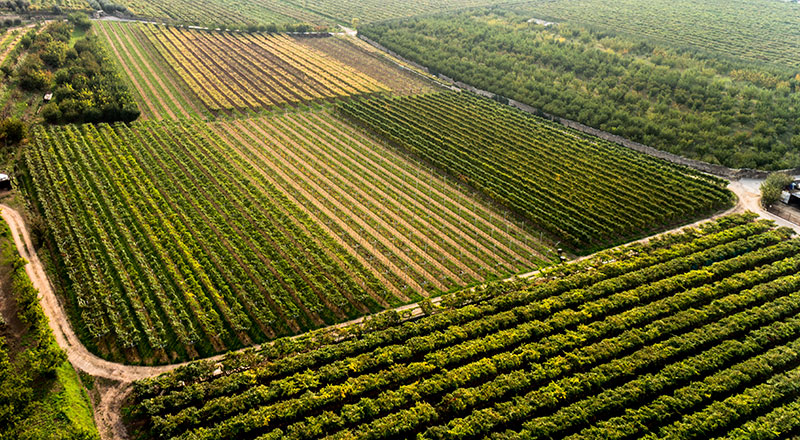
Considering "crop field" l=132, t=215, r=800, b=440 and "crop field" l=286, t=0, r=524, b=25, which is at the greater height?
"crop field" l=286, t=0, r=524, b=25

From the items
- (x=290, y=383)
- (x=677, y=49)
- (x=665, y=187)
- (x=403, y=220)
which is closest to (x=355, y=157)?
(x=403, y=220)

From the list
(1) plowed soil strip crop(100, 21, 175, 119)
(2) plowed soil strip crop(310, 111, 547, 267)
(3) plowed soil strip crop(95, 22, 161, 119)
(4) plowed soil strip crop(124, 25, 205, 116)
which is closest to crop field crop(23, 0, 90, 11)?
(1) plowed soil strip crop(100, 21, 175, 119)

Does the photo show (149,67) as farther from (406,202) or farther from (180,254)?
(406,202)

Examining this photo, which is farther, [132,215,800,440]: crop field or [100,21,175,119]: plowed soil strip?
[100,21,175,119]: plowed soil strip

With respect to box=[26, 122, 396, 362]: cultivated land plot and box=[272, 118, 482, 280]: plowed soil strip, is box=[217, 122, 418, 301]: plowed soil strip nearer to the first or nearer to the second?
box=[26, 122, 396, 362]: cultivated land plot

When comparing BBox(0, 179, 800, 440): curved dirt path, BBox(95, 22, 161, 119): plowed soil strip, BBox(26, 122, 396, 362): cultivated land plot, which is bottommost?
BBox(0, 179, 800, 440): curved dirt path

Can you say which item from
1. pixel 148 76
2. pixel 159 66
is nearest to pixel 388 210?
pixel 148 76
